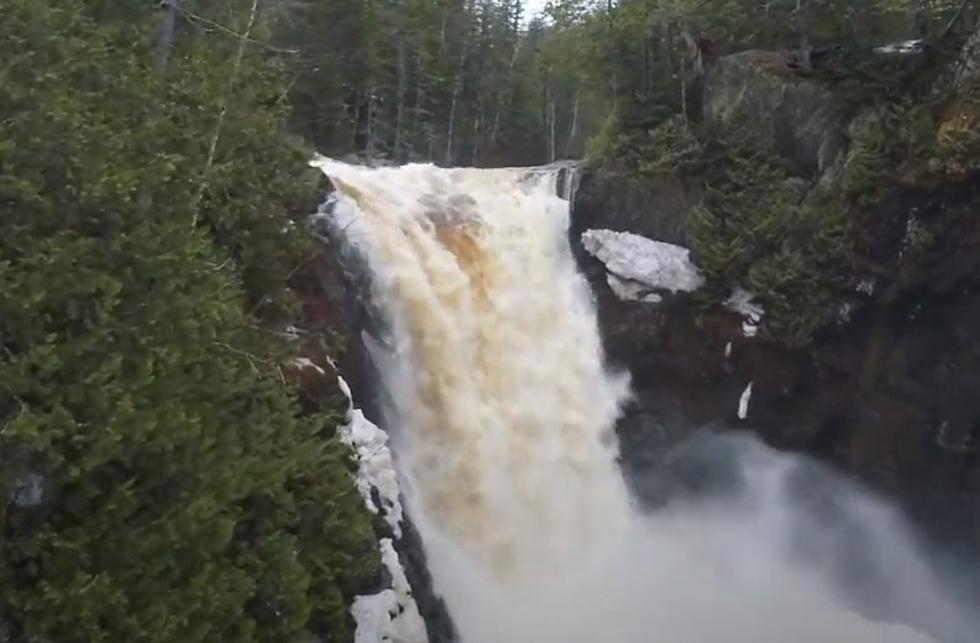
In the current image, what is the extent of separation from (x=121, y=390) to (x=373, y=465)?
536 centimetres

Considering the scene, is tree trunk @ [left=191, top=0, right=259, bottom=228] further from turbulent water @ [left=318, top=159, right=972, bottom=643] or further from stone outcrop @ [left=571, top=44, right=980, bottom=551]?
stone outcrop @ [left=571, top=44, right=980, bottom=551]

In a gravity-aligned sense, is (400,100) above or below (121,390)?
above

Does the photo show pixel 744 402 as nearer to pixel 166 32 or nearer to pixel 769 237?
pixel 769 237

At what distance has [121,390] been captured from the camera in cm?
611

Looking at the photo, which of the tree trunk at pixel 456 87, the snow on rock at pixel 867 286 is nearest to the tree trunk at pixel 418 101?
the tree trunk at pixel 456 87

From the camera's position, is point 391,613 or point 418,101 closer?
point 391,613

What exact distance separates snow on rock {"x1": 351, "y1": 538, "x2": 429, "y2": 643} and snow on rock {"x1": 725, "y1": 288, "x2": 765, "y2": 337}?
698 centimetres

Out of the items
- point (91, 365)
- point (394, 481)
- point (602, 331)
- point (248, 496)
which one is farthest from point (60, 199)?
point (602, 331)

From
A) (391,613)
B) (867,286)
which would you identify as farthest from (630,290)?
(391,613)

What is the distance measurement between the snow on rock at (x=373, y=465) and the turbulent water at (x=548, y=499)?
1004 mm

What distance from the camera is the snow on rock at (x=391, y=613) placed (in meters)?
9.67

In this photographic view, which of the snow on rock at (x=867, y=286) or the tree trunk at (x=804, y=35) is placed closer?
the snow on rock at (x=867, y=286)

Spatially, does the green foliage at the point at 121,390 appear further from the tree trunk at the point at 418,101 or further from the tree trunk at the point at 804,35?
the tree trunk at the point at 418,101

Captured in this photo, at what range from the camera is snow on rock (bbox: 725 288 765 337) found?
15273 millimetres
